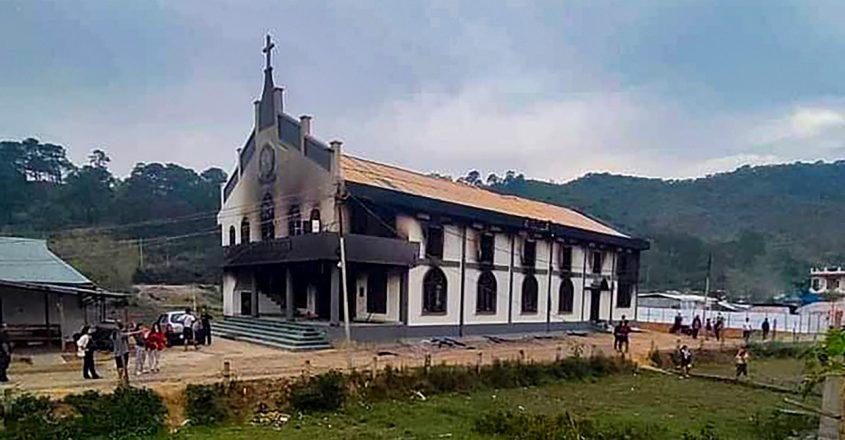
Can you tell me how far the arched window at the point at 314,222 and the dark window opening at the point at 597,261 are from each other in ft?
58.1

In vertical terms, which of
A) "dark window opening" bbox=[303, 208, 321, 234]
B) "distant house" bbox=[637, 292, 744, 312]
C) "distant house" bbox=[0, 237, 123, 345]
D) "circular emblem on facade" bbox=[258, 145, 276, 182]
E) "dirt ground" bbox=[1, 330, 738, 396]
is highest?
"circular emblem on facade" bbox=[258, 145, 276, 182]

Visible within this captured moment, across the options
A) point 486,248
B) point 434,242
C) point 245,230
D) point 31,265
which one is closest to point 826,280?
point 486,248

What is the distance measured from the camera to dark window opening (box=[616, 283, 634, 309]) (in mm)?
40094

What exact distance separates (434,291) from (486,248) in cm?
390

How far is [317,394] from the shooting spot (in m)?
16.5

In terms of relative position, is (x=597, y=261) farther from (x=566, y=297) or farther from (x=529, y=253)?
(x=529, y=253)

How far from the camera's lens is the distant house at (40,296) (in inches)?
845

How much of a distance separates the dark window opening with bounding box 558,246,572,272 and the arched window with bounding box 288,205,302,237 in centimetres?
1431

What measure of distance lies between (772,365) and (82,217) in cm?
5538

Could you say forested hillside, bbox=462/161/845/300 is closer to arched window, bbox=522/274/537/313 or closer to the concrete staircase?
arched window, bbox=522/274/537/313

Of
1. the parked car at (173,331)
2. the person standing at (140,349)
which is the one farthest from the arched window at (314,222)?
the person standing at (140,349)

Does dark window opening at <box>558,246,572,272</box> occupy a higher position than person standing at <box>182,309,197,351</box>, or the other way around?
dark window opening at <box>558,246,572,272</box>

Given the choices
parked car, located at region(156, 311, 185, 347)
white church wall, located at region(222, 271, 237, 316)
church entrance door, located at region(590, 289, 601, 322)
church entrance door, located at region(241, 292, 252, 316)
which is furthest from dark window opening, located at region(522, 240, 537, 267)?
parked car, located at region(156, 311, 185, 347)

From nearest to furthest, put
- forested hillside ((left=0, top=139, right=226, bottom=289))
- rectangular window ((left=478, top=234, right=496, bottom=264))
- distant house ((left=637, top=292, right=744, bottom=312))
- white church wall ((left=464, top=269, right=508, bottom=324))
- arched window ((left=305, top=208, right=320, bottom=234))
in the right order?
1. arched window ((left=305, top=208, right=320, bottom=234))
2. white church wall ((left=464, top=269, right=508, bottom=324))
3. rectangular window ((left=478, top=234, right=496, bottom=264))
4. forested hillside ((left=0, top=139, right=226, bottom=289))
5. distant house ((left=637, top=292, right=744, bottom=312))
